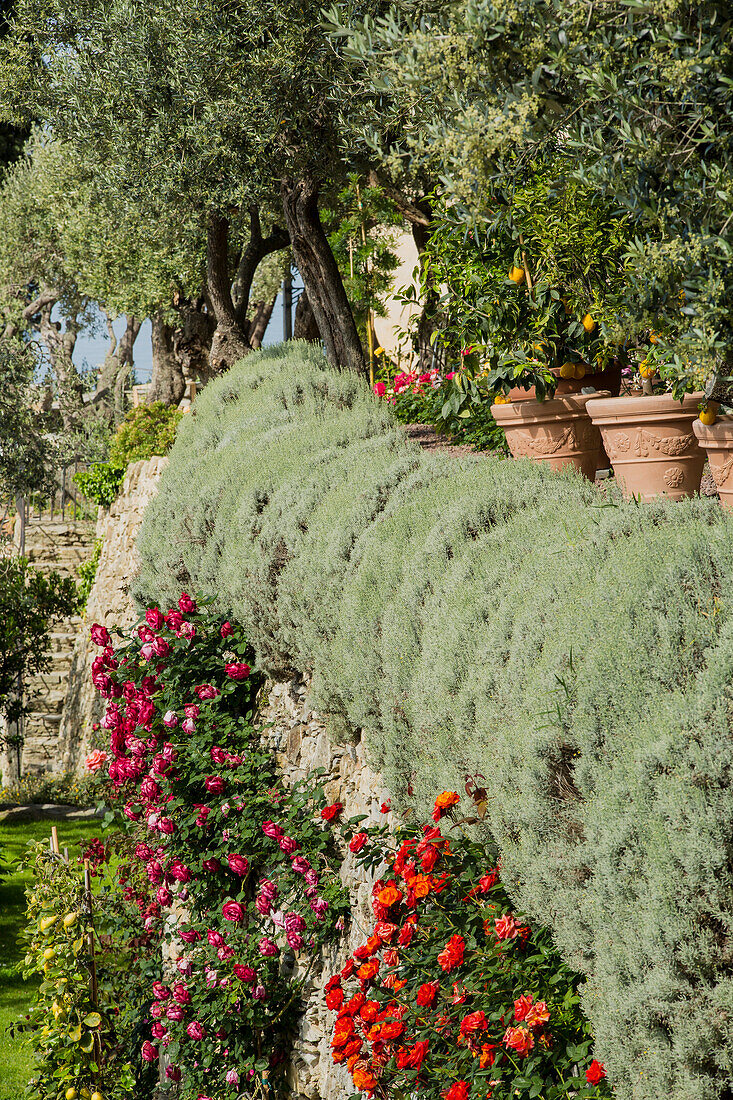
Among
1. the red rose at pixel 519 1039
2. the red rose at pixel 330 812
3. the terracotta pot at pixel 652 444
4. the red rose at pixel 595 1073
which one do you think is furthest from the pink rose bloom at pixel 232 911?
the terracotta pot at pixel 652 444

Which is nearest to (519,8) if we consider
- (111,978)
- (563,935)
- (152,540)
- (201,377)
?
(563,935)

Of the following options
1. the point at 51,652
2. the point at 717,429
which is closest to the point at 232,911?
the point at 717,429

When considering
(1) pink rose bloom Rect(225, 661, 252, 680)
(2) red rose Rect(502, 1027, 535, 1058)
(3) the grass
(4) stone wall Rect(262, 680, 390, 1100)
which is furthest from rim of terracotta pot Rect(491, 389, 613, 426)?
(3) the grass

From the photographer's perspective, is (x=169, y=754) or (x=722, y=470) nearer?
(x=722, y=470)

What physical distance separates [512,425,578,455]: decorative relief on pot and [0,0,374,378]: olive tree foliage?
129 inches

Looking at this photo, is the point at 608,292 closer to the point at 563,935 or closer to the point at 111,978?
the point at 563,935

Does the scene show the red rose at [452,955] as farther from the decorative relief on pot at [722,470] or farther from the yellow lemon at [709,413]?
the yellow lemon at [709,413]

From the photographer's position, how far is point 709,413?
3.44 m

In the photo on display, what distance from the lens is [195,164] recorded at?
709 cm

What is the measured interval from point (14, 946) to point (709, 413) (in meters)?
8.02

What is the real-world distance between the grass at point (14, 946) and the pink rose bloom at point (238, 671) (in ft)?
4.72

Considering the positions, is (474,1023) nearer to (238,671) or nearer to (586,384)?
(238,671)

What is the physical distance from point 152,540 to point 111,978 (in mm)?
2926

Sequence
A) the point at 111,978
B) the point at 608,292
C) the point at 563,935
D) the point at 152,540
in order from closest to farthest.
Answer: the point at 563,935 < the point at 608,292 < the point at 111,978 < the point at 152,540
